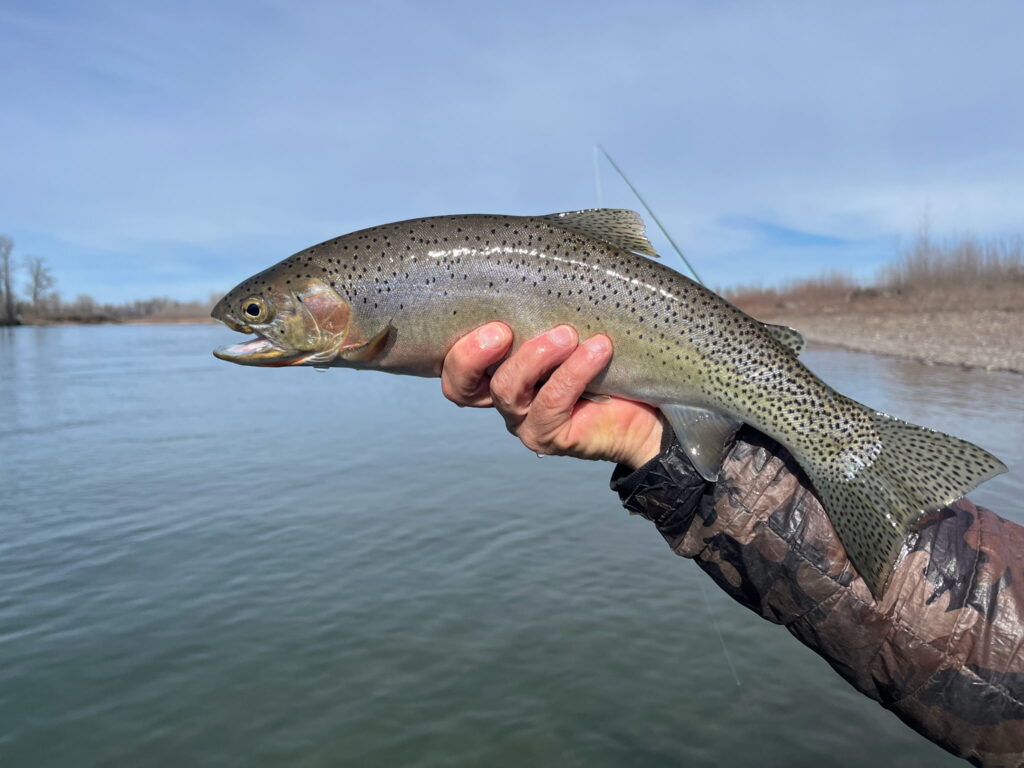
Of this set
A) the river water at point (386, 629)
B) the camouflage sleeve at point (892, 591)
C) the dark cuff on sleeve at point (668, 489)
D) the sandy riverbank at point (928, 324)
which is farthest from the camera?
the sandy riverbank at point (928, 324)

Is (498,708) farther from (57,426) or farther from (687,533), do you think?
(57,426)

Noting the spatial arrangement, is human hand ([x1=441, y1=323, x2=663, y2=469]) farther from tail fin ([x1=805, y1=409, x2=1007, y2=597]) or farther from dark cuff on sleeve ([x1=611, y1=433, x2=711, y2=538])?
tail fin ([x1=805, y1=409, x2=1007, y2=597])

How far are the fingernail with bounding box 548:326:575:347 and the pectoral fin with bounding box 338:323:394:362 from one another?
659mm

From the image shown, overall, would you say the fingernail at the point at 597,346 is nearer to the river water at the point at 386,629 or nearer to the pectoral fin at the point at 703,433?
the pectoral fin at the point at 703,433

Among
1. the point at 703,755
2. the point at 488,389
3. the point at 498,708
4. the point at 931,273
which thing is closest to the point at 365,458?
the point at 498,708

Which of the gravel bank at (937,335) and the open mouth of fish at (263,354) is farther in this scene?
the gravel bank at (937,335)

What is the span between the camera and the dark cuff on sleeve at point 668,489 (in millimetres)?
2713

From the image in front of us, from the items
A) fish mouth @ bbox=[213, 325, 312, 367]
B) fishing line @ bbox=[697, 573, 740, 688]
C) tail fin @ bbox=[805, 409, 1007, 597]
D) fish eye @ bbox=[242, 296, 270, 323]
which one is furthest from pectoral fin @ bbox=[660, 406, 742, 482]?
fishing line @ bbox=[697, 573, 740, 688]

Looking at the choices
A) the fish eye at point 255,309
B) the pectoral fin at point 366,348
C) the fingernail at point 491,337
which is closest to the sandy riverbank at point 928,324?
the fingernail at point 491,337

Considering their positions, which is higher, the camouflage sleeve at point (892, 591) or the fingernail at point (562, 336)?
the fingernail at point (562, 336)

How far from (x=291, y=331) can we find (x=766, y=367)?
1.91 meters

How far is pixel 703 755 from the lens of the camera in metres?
5.07

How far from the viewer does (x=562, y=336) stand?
296 centimetres

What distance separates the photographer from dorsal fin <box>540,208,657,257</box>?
10.2ft
